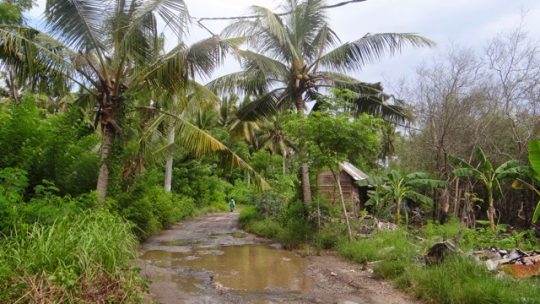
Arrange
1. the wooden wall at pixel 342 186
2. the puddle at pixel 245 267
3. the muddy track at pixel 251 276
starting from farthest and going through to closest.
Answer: the wooden wall at pixel 342 186 < the puddle at pixel 245 267 < the muddy track at pixel 251 276

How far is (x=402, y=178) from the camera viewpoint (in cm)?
1495

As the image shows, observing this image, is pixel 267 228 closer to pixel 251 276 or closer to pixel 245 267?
pixel 245 267

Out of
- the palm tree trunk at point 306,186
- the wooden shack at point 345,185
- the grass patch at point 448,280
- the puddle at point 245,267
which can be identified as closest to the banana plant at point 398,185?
the palm tree trunk at point 306,186

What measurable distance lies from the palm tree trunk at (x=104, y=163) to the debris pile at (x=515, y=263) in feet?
26.0

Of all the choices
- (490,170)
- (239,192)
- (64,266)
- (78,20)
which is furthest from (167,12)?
(239,192)

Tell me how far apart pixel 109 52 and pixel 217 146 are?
3771 mm

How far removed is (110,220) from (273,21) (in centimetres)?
862

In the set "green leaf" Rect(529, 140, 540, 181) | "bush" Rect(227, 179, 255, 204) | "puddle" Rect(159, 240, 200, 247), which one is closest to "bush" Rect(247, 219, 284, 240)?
"puddle" Rect(159, 240, 200, 247)

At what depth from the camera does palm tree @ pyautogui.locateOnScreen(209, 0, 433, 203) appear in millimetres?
14016

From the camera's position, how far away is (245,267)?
1005 centimetres

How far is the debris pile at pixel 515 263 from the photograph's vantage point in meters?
6.85

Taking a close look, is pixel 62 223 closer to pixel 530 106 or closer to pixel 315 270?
pixel 315 270

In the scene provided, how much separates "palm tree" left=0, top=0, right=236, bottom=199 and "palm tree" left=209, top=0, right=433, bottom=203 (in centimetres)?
377

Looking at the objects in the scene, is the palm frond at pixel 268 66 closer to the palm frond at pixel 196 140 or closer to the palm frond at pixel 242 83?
the palm frond at pixel 242 83
